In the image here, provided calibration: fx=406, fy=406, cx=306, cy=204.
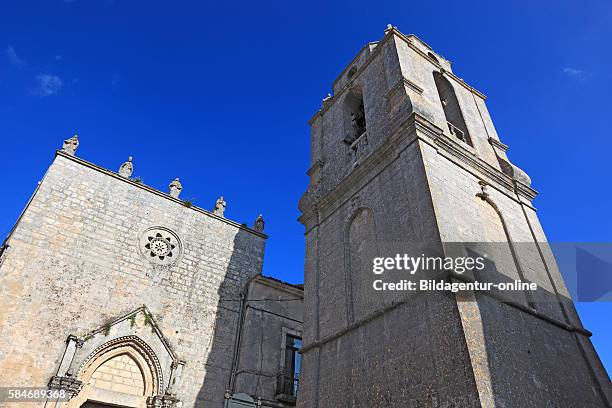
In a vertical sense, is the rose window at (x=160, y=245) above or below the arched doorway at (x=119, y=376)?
above

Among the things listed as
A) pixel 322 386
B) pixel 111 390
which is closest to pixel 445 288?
pixel 322 386

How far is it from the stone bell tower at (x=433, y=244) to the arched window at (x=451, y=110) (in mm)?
43

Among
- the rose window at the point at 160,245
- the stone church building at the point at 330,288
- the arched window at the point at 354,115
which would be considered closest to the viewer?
the stone church building at the point at 330,288

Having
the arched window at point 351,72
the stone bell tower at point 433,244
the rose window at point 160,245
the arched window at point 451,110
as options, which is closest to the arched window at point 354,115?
the stone bell tower at point 433,244

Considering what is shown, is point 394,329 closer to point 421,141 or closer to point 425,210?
point 425,210

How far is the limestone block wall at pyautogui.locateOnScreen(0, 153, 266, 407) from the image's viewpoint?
9.61 m

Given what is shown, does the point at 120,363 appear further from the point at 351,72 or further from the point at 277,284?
the point at 351,72

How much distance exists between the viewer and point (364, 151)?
32.1ft

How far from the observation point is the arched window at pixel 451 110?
10.3 m

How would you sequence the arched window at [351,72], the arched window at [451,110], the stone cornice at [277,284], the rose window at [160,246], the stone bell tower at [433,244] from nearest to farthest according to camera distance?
the stone bell tower at [433,244]
the arched window at [451,110]
the rose window at [160,246]
the arched window at [351,72]
the stone cornice at [277,284]

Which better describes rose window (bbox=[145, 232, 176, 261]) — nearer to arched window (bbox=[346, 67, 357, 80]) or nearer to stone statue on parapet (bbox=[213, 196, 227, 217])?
stone statue on parapet (bbox=[213, 196, 227, 217])

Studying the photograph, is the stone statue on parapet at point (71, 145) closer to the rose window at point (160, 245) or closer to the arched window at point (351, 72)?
the rose window at point (160, 245)

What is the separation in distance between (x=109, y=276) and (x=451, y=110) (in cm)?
1061

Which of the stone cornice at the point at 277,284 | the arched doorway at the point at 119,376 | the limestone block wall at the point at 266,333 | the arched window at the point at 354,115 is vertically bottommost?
the arched doorway at the point at 119,376
